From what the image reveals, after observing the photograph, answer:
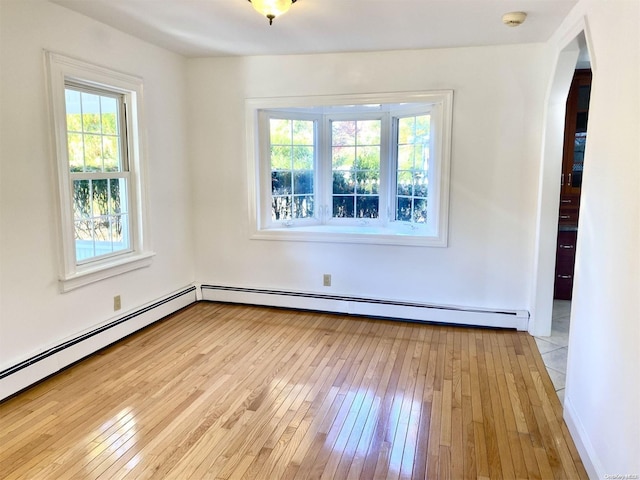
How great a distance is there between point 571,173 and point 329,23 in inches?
122

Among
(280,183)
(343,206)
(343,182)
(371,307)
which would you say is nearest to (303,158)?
(280,183)

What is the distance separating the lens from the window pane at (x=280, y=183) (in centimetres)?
470

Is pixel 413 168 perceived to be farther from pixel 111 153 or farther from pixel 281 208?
pixel 111 153

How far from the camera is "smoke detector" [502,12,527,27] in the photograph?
295 cm

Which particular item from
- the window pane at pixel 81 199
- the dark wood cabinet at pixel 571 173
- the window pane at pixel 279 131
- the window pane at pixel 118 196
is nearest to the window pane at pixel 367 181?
the window pane at pixel 279 131

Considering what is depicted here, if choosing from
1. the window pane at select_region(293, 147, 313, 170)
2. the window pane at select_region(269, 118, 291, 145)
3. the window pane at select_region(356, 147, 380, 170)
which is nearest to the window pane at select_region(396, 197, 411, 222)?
the window pane at select_region(356, 147, 380, 170)

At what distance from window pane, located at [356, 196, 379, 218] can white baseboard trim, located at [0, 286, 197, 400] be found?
1.99 metres

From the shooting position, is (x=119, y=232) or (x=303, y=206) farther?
(x=303, y=206)

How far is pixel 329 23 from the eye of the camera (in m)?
3.23

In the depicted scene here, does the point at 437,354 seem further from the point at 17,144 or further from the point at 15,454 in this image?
the point at 17,144

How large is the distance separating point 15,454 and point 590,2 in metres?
3.75

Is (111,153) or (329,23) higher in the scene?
(329,23)

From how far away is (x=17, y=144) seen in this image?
107 inches

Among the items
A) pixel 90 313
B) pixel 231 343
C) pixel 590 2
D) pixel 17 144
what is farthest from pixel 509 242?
pixel 17 144
